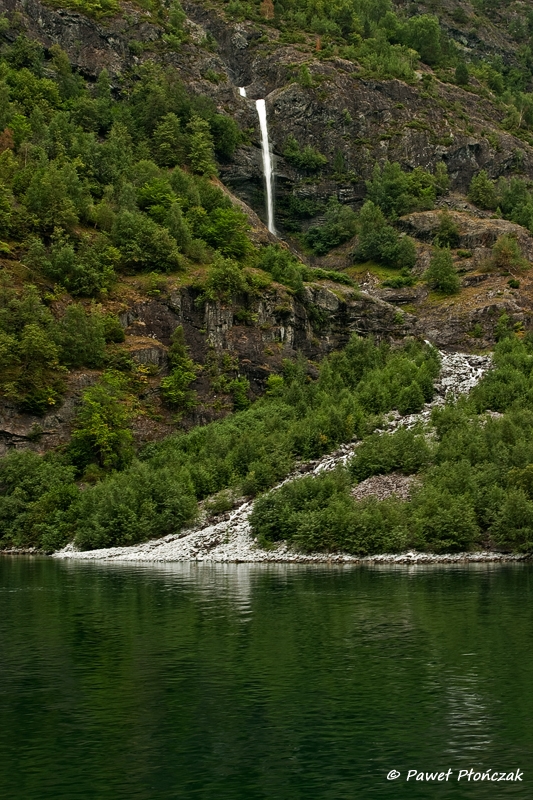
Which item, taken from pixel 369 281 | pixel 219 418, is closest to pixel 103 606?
pixel 219 418

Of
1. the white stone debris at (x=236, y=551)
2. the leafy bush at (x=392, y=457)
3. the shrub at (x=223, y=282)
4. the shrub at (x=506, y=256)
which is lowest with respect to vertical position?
the white stone debris at (x=236, y=551)

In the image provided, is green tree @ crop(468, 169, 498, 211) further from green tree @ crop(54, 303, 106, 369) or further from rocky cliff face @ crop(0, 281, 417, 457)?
green tree @ crop(54, 303, 106, 369)

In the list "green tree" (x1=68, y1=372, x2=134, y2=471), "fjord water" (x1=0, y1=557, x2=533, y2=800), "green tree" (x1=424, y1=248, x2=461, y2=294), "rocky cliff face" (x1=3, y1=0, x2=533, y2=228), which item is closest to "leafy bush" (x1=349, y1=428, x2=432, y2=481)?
"green tree" (x1=68, y1=372, x2=134, y2=471)

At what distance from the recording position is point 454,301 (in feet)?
477

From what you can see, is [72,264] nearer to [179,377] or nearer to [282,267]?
[179,377]

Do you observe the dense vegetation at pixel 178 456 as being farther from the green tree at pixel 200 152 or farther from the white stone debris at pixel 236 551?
the green tree at pixel 200 152

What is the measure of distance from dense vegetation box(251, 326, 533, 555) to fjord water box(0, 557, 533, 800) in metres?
23.2

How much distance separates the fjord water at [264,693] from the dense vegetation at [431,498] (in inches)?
911

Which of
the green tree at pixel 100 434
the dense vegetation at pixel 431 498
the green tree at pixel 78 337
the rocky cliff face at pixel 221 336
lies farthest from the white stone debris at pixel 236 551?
the green tree at pixel 78 337

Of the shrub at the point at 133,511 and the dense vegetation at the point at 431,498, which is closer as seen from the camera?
the dense vegetation at the point at 431,498

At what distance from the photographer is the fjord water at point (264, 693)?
2169 centimetres

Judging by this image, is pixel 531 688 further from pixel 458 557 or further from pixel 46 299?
pixel 46 299

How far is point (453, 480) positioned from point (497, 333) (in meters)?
58.7

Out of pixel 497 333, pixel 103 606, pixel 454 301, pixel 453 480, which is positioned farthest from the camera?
pixel 454 301
